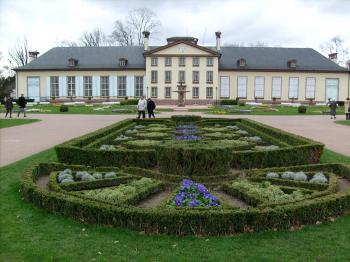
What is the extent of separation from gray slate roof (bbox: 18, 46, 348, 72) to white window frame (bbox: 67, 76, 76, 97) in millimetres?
1356

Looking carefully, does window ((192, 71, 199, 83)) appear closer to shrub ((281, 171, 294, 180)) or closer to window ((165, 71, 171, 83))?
window ((165, 71, 171, 83))

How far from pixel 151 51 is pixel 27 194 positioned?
43690mm

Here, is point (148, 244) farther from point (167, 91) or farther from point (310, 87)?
point (310, 87)

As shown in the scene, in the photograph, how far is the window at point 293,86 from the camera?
51.6 meters

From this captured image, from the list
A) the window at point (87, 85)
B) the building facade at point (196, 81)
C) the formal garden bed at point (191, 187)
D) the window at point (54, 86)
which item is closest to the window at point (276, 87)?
the building facade at point (196, 81)

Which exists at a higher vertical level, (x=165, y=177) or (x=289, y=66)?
(x=289, y=66)

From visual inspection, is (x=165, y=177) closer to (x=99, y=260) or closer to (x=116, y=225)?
(x=116, y=225)

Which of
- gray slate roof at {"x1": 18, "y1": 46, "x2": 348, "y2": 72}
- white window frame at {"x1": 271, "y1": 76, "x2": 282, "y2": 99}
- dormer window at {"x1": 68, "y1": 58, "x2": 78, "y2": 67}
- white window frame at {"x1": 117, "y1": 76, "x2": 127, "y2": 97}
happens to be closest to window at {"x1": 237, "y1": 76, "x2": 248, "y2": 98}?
gray slate roof at {"x1": 18, "y1": 46, "x2": 348, "y2": 72}

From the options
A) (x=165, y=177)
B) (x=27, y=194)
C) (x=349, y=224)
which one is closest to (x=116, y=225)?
(x=27, y=194)

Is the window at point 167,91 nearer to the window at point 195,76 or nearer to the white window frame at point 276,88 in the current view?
the window at point 195,76

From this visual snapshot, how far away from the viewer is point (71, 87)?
171ft

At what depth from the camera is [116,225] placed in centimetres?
575

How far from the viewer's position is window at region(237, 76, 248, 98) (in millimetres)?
51719

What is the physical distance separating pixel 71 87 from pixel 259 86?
23.2 meters
